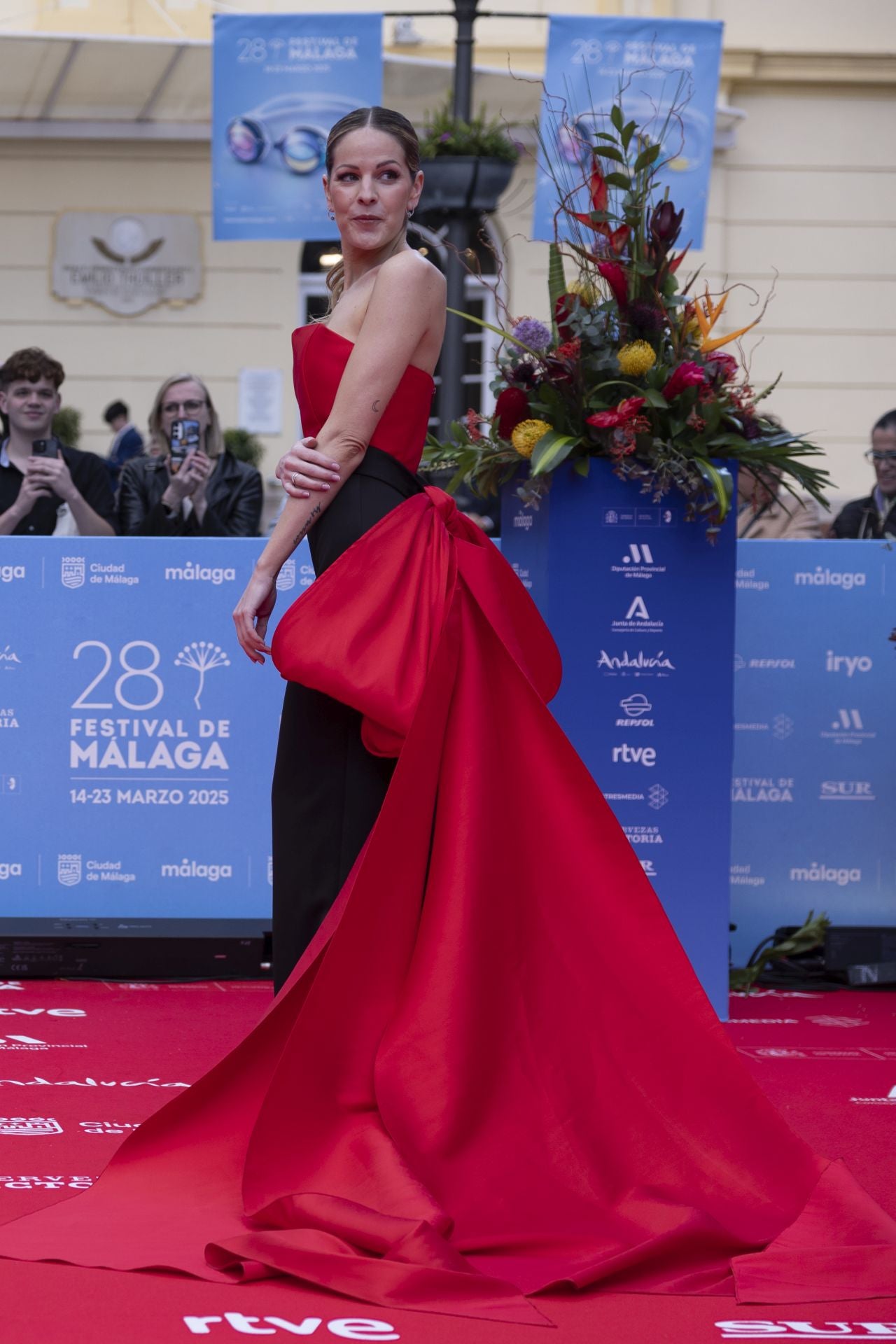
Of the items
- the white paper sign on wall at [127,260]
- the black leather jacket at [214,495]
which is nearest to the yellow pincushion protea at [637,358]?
the black leather jacket at [214,495]

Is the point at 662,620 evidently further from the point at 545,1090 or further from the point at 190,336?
the point at 190,336

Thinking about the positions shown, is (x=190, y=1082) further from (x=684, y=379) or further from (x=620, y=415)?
(x=684, y=379)

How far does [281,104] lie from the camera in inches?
359

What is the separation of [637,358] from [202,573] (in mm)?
1736

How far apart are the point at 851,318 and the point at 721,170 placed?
154cm

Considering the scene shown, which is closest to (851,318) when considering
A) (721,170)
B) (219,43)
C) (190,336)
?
(721,170)

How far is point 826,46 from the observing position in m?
13.2

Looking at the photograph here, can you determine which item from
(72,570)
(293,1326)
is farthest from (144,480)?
(293,1326)

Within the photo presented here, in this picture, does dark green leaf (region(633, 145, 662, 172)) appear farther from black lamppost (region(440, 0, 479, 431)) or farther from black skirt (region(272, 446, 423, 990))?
black lamppost (region(440, 0, 479, 431))

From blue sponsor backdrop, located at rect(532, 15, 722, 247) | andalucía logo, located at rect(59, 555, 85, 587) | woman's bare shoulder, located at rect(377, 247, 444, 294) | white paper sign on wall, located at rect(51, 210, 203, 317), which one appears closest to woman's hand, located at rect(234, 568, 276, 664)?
woman's bare shoulder, located at rect(377, 247, 444, 294)

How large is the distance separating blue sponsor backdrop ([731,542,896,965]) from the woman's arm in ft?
8.95

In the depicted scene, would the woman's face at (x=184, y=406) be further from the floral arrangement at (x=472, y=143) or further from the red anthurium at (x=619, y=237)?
the floral arrangement at (x=472, y=143)

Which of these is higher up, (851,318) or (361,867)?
(851,318)

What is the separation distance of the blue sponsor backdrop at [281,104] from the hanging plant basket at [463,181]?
2.04 ft
